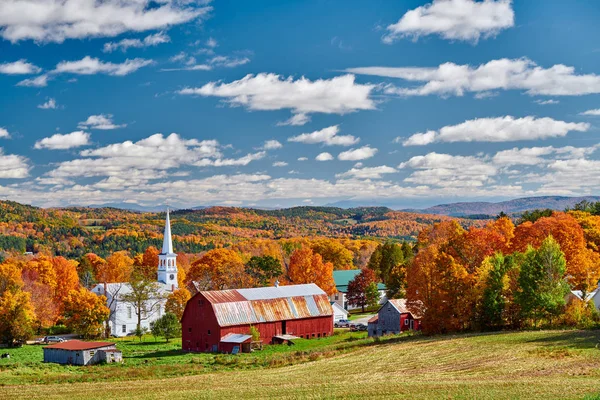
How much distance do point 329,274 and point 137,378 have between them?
56919 millimetres

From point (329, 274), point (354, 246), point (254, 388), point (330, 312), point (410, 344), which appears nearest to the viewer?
point (254, 388)

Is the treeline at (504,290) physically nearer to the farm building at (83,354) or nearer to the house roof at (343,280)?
the farm building at (83,354)

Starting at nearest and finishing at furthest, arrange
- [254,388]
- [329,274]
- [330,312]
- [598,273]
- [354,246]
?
1. [254,388]
2. [598,273]
3. [330,312]
4. [329,274]
5. [354,246]

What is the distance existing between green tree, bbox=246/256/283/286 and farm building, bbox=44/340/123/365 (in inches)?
1824

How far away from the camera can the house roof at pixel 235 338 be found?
2451 inches

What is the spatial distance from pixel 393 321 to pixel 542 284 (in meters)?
18.6

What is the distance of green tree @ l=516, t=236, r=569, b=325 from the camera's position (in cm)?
5566

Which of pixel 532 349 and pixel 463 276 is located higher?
pixel 463 276

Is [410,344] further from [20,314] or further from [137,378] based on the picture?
[20,314]

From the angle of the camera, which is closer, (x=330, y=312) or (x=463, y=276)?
(x=463, y=276)

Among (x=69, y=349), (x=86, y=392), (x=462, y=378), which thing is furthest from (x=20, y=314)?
(x=462, y=378)

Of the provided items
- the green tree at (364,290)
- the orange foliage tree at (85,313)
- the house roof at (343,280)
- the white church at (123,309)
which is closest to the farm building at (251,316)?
the orange foliage tree at (85,313)

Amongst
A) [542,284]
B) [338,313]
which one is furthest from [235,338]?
[338,313]

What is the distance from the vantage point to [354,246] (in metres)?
182
